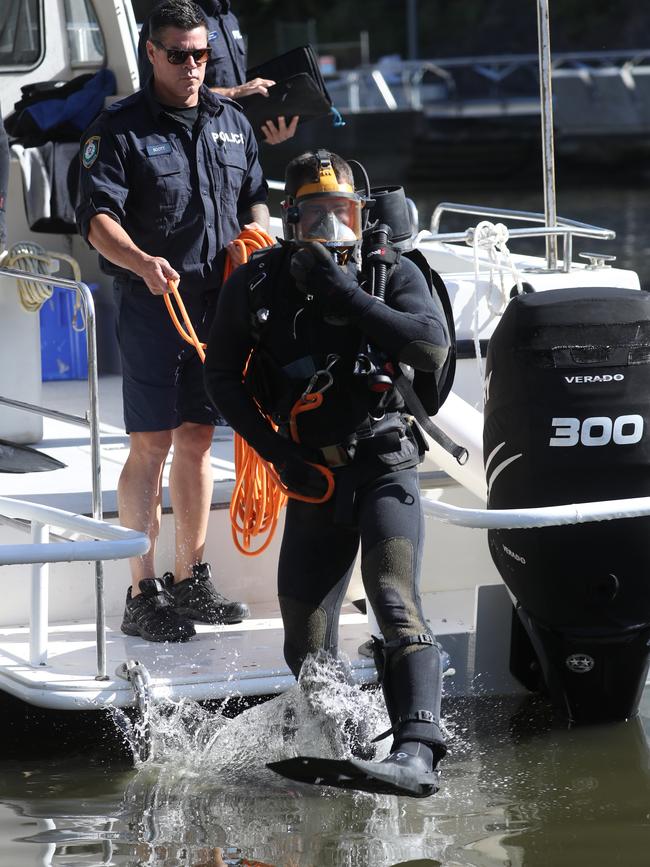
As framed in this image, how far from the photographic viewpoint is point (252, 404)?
3.74 meters

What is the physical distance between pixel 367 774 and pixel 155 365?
1.71m

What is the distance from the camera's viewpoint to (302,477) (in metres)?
3.65

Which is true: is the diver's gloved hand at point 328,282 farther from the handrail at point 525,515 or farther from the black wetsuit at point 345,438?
the handrail at point 525,515

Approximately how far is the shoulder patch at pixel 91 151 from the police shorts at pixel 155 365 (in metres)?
0.39

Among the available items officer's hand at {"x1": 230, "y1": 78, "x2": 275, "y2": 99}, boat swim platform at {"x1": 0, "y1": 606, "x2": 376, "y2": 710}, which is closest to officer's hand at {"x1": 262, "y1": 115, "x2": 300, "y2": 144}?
officer's hand at {"x1": 230, "y1": 78, "x2": 275, "y2": 99}

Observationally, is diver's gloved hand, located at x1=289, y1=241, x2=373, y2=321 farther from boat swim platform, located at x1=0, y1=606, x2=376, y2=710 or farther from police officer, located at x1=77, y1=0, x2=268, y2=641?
boat swim platform, located at x1=0, y1=606, x2=376, y2=710

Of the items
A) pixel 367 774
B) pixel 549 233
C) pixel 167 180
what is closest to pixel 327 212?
pixel 167 180

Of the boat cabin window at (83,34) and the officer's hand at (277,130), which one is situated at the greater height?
the boat cabin window at (83,34)

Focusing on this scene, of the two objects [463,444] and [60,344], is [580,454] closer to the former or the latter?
[463,444]

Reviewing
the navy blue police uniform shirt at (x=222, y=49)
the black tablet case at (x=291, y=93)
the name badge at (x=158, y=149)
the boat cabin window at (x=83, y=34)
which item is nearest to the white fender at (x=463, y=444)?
the name badge at (x=158, y=149)

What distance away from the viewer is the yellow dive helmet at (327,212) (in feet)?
11.9

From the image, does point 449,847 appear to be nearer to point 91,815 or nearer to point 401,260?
point 91,815

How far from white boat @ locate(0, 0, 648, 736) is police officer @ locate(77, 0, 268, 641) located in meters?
0.15

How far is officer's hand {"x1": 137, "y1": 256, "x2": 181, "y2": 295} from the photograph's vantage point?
4145 millimetres
